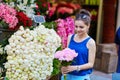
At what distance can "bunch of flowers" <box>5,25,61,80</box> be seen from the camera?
7.61 ft

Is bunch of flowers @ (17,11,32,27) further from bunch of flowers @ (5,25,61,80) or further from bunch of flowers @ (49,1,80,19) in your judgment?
bunch of flowers @ (49,1,80,19)

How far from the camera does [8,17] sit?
10.7ft

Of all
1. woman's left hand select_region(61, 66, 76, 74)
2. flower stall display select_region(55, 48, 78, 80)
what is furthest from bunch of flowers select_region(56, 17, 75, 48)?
flower stall display select_region(55, 48, 78, 80)

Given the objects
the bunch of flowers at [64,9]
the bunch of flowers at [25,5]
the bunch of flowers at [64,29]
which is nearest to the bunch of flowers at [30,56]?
the bunch of flowers at [25,5]

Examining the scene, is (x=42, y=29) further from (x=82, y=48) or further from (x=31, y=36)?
(x=82, y=48)

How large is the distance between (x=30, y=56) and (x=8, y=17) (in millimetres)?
1030

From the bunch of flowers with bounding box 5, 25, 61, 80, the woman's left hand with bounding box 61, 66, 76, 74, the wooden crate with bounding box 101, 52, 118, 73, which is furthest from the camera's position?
the wooden crate with bounding box 101, 52, 118, 73

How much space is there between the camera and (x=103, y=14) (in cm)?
983

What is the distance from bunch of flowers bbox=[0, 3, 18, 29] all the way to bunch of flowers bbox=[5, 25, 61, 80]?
817 millimetres

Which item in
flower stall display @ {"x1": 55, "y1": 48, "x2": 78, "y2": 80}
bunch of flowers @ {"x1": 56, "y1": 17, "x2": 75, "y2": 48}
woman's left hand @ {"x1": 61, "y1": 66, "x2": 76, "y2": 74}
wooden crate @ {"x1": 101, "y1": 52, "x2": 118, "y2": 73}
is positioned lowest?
wooden crate @ {"x1": 101, "y1": 52, "x2": 118, "y2": 73}

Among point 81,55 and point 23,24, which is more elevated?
point 23,24

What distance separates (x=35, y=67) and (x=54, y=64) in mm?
348

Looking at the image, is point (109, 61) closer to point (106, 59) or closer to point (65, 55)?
point (106, 59)

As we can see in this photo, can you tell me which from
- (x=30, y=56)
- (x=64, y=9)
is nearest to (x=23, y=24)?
(x=30, y=56)
